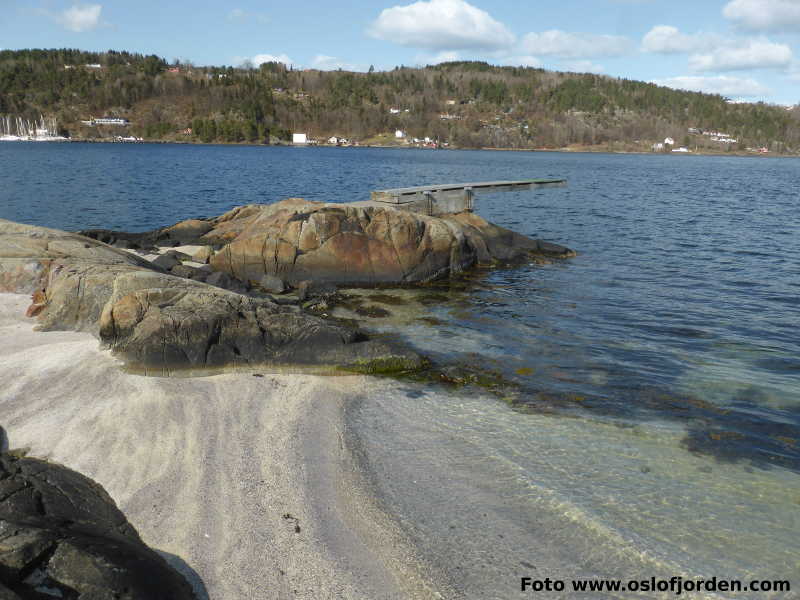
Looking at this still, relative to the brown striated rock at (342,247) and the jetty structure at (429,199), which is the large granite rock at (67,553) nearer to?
the brown striated rock at (342,247)

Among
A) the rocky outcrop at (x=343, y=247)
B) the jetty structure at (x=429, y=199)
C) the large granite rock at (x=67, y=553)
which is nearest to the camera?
the large granite rock at (x=67, y=553)

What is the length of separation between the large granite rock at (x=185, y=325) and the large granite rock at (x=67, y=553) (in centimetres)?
402

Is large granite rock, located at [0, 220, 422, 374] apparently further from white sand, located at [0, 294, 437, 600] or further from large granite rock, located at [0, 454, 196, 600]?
large granite rock, located at [0, 454, 196, 600]

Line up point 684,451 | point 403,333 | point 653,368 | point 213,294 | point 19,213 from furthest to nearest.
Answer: point 19,213 < point 403,333 < point 653,368 < point 213,294 < point 684,451

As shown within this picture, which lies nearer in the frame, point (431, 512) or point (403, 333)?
point (431, 512)

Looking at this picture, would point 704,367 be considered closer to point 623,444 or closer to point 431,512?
point 623,444

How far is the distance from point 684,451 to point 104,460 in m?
7.55

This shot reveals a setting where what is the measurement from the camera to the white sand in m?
5.09

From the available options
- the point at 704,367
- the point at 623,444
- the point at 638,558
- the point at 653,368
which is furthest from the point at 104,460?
the point at 704,367

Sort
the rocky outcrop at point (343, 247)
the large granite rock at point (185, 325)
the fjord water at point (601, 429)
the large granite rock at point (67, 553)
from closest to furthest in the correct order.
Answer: the large granite rock at point (67, 553) < the fjord water at point (601, 429) < the large granite rock at point (185, 325) < the rocky outcrop at point (343, 247)

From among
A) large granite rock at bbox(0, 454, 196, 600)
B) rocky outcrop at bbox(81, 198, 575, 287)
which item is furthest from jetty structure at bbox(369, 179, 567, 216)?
large granite rock at bbox(0, 454, 196, 600)

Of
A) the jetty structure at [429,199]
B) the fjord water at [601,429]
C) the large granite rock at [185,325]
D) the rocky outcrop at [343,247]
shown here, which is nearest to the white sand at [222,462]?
the large granite rock at [185,325]

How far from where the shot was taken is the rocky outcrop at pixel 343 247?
1691 centimetres

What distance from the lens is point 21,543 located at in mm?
3863
